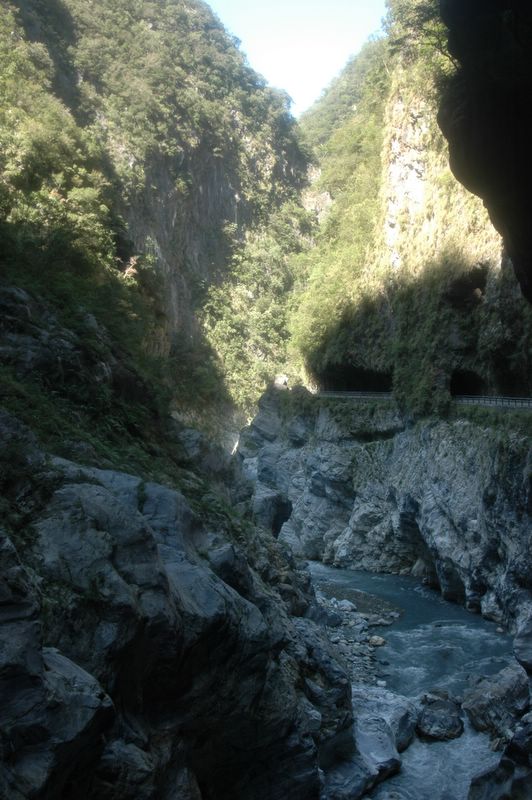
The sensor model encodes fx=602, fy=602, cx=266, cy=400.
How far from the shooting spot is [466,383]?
28016mm

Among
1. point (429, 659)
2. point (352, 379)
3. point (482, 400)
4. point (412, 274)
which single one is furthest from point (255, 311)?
point (429, 659)

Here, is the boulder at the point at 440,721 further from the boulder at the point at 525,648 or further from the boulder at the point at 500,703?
the boulder at the point at 525,648

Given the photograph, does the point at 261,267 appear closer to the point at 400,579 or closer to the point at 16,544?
the point at 400,579

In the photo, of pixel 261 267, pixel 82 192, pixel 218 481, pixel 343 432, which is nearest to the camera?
pixel 218 481

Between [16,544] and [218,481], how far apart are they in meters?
10.2

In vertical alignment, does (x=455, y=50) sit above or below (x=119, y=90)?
below

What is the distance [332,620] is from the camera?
1945 cm

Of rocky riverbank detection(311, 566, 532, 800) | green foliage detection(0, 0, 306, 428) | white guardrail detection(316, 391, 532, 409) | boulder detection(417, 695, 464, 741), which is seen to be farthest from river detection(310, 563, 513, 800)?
green foliage detection(0, 0, 306, 428)

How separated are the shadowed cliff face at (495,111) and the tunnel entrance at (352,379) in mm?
20618

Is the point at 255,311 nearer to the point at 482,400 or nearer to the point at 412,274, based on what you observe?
the point at 412,274

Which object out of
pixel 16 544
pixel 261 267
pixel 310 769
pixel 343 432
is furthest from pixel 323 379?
pixel 16 544

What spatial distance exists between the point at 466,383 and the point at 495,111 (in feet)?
57.6

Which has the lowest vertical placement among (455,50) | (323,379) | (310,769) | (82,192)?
(310,769)

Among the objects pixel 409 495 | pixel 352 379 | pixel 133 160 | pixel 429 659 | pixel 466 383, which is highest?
pixel 133 160
